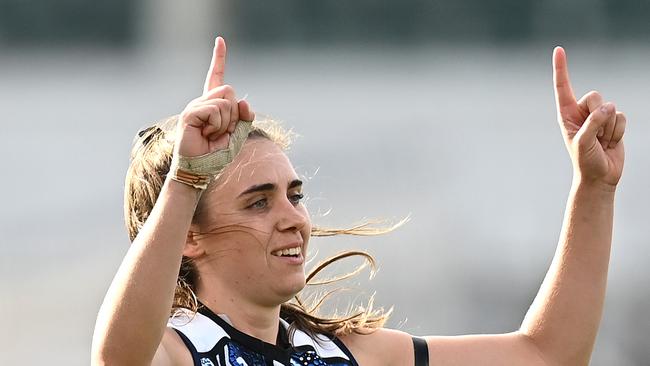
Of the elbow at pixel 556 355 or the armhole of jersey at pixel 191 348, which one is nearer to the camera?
the armhole of jersey at pixel 191 348

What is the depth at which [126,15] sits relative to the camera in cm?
1098

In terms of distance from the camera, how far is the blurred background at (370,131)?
6.79 m

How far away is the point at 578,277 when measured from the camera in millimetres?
3184

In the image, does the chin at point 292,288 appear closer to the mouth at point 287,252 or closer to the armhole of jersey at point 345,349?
the mouth at point 287,252

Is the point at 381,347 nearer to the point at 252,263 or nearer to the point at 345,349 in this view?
the point at 345,349

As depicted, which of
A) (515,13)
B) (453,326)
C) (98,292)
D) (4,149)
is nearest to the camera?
(453,326)

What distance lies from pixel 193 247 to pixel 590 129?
885 millimetres

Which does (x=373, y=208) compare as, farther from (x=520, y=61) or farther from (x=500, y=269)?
(x=520, y=61)

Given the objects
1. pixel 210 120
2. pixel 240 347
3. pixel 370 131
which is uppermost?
pixel 210 120

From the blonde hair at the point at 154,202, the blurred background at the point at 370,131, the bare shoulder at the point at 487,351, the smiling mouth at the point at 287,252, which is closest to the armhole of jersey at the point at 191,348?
the blonde hair at the point at 154,202

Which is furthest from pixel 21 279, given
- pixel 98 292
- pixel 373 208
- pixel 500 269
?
pixel 500 269

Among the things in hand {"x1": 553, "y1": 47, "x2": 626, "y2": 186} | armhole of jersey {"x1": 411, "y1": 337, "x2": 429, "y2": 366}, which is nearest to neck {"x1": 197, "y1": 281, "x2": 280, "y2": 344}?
armhole of jersey {"x1": 411, "y1": 337, "x2": 429, "y2": 366}

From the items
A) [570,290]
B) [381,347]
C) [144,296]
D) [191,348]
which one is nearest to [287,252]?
[191,348]

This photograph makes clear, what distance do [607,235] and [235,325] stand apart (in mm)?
869
